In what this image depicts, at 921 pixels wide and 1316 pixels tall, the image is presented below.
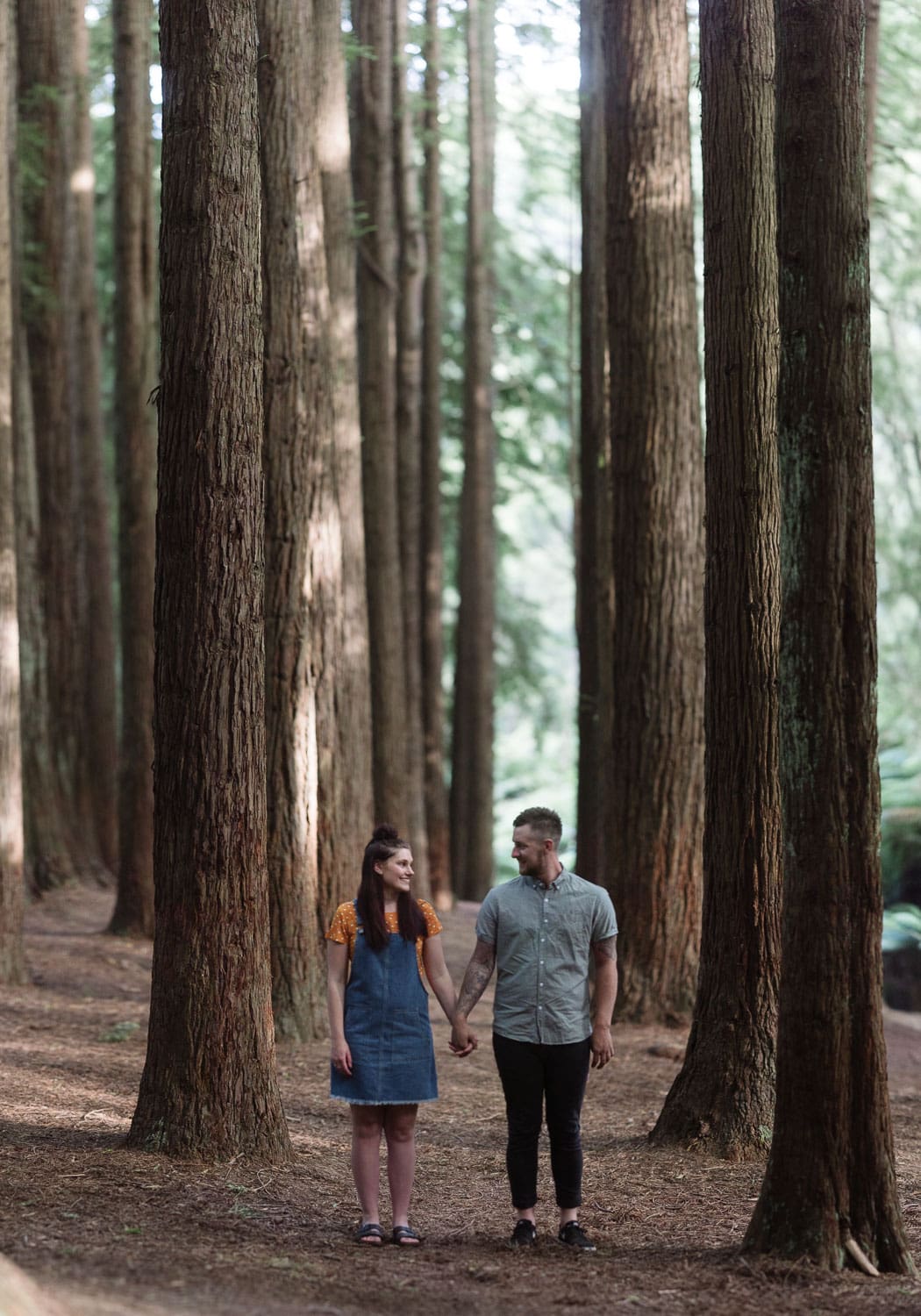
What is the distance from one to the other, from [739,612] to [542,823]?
7.60ft

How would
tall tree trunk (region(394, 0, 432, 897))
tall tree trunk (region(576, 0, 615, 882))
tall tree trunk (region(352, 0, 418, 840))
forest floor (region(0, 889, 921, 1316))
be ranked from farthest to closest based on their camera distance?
tall tree trunk (region(394, 0, 432, 897)) → tall tree trunk (region(352, 0, 418, 840)) → tall tree trunk (region(576, 0, 615, 882)) → forest floor (region(0, 889, 921, 1316))

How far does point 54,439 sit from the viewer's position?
60.4 ft

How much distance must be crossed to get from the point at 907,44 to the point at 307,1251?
1575 centimetres

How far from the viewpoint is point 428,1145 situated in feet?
27.5

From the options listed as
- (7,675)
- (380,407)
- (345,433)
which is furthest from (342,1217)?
(380,407)

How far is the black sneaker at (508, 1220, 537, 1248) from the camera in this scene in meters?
6.33

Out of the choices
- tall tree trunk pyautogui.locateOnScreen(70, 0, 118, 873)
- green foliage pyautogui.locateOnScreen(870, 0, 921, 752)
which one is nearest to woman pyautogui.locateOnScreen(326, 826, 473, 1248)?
green foliage pyautogui.locateOnScreen(870, 0, 921, 752)

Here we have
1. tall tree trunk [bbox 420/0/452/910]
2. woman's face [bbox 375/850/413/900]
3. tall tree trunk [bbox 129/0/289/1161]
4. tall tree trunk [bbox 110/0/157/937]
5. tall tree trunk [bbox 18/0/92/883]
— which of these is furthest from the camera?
tall tree trunk [bbox 420/0/452/910]

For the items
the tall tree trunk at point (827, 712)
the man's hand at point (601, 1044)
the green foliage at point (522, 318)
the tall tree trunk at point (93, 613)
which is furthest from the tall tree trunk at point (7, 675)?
the green foliage at point (522, 318)

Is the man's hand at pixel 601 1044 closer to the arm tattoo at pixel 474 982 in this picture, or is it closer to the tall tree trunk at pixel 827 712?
the arm tattoo at pixel 474 982

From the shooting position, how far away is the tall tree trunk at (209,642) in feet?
Result: 24.0

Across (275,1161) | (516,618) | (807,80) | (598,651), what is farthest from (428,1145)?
(516,618)

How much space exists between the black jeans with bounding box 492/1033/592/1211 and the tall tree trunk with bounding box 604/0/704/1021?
206 inches

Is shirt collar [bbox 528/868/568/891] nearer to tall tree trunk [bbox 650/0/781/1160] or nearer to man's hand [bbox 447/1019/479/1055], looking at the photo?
man's hand [bbox 447/1019/479/1055]
